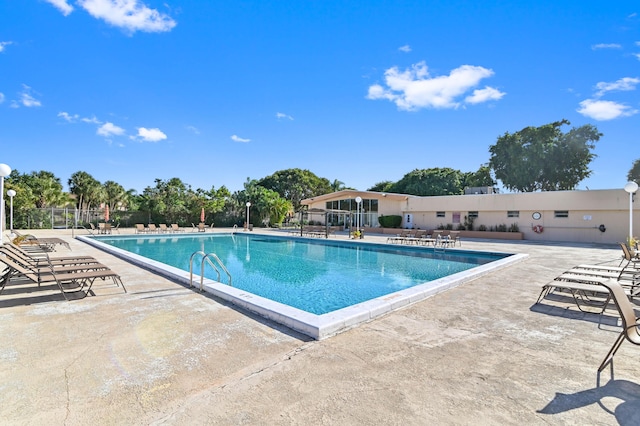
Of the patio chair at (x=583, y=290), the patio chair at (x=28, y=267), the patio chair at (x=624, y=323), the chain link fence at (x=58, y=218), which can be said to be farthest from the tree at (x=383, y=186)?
the patio chair at (x=624, y=323)

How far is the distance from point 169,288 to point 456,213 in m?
24.2

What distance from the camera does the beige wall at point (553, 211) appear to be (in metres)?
20.2

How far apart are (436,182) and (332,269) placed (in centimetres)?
3528

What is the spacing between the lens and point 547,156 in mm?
33531

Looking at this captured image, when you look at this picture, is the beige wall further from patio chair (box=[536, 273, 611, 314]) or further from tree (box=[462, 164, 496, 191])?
patio chair (box=[536, 273, 611, 314])

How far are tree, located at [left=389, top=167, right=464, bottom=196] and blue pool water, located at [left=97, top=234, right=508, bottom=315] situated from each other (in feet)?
89.5

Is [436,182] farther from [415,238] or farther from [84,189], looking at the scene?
[84,189]

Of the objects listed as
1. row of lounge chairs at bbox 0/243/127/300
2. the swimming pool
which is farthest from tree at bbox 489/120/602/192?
row of lounge chairs at bbox 0/243/127/300

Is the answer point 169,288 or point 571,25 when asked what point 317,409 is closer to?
point 169,288

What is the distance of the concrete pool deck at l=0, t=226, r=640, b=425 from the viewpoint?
2475 millimetres

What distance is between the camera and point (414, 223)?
93.7ft

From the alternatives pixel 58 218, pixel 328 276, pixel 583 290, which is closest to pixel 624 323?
pixel 583 290

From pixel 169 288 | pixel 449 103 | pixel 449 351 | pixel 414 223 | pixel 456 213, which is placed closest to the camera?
pixel 449 351

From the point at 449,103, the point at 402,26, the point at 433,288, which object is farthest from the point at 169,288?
the point at 449,103
